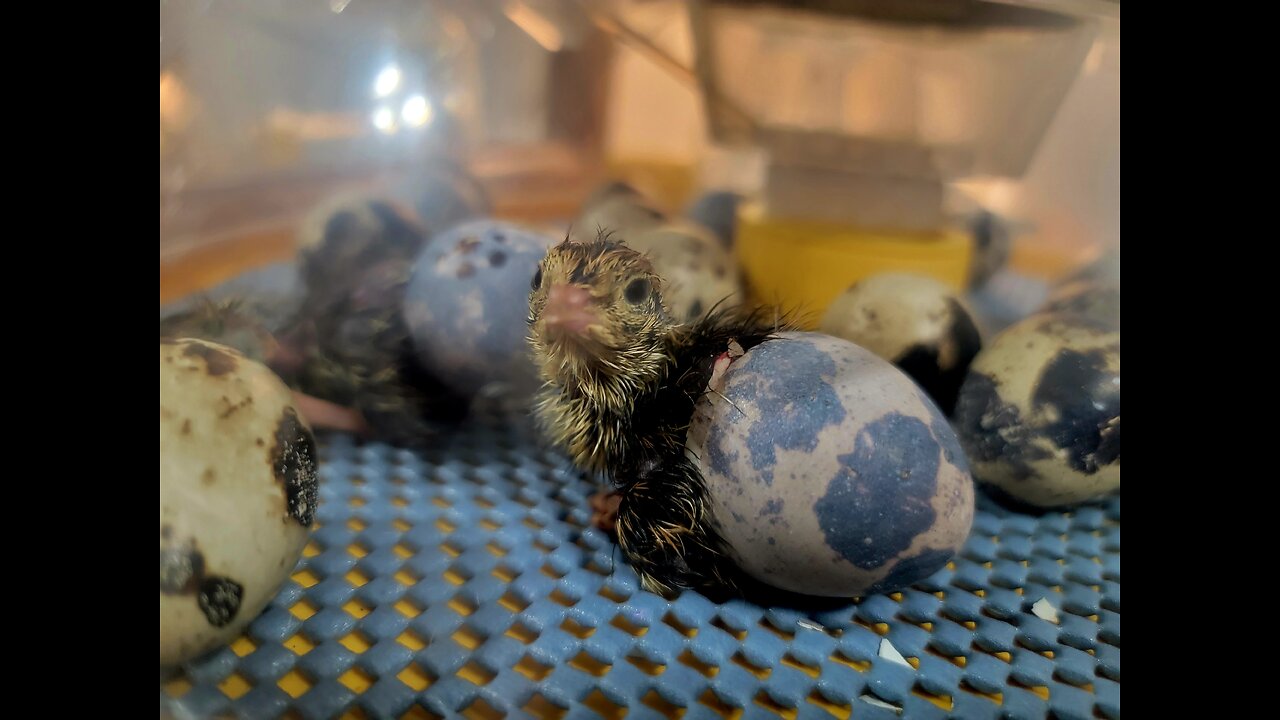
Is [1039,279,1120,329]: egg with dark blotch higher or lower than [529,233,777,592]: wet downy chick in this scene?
higher

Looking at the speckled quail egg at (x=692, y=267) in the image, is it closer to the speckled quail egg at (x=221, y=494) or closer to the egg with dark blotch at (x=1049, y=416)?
the egg with dark blotch at (x=1049, y=416)

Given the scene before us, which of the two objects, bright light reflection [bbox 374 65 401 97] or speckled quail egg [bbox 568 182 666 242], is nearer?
speckled quail egg [bbox 568 182 666 242]

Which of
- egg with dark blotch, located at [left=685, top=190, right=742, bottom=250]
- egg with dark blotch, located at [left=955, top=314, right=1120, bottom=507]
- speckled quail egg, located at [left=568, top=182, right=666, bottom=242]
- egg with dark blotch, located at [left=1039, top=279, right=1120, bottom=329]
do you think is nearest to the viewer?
egg with dark blotch, located at [left=955, top=314, right=1120, bottom=507]

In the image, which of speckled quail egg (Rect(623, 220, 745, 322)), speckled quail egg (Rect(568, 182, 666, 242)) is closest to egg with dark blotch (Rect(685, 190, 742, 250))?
speckled quail egg (Rect(568, 182, 666, 242))

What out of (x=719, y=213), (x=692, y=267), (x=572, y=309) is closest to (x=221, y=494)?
(x=572, y=309)

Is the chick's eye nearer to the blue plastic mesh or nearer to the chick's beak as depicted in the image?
the chick's beak

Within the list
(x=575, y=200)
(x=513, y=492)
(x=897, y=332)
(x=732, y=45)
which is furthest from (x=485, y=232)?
(x=575, y=200)
